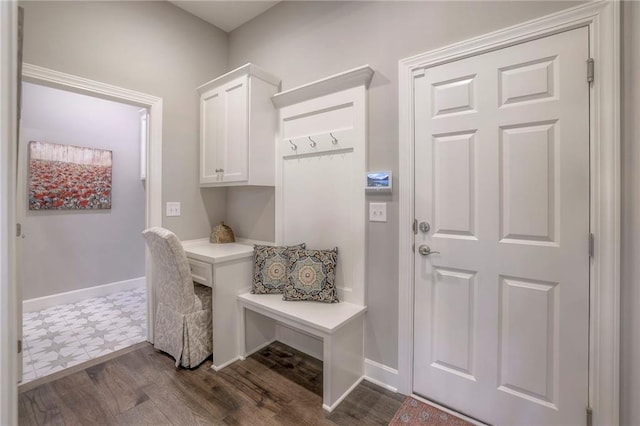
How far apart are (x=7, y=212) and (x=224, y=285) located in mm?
1836

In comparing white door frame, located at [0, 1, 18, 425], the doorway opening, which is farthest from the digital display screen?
the doorway opening

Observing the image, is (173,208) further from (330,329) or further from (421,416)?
(421,416)

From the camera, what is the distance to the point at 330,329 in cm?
173

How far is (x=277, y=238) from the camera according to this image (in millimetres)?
2604

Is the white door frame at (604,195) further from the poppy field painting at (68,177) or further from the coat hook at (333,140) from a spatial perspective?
the poppy field painting at (68,177)

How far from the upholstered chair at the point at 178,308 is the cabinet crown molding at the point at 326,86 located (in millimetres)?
1442

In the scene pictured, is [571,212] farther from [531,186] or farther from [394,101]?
[394,101]

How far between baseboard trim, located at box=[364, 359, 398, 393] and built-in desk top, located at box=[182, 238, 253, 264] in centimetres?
128

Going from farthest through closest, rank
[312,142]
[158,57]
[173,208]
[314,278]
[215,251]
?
[173,208] < [158,57] < [215,251] < [312,142] < [314,278]

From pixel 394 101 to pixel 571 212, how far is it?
3.89 feet

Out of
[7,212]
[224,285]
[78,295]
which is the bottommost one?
[78,295]

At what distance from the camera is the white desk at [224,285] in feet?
7.24

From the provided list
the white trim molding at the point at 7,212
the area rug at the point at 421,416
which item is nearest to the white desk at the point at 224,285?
the area rug at the point at 421,416

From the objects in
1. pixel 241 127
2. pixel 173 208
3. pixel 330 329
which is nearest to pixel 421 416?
pixel 330 329
